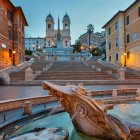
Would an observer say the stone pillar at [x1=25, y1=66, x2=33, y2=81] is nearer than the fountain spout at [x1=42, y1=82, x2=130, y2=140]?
No

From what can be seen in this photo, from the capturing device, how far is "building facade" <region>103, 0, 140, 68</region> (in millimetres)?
40094

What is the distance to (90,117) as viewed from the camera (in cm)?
581

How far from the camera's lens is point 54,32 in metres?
Answer: 119

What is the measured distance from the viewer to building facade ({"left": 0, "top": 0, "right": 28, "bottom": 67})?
36531 millimetres

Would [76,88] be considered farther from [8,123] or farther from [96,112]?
[8,123]

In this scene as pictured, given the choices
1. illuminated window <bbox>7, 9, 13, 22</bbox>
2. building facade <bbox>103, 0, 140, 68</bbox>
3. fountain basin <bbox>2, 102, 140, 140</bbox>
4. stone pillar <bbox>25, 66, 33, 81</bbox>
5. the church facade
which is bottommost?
fountain basin <bbox>2, 102, 140, 140</bbox>

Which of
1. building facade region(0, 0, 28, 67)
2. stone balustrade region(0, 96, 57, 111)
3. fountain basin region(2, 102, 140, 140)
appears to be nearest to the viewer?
fountain basin region(2, 102, 140, 140)

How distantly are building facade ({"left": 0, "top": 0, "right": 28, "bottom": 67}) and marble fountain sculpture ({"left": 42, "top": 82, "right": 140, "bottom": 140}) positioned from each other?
30.6 m

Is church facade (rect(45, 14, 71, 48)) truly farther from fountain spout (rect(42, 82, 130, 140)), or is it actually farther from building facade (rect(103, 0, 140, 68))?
fountain spout (rect(42, 82, 130, 140))

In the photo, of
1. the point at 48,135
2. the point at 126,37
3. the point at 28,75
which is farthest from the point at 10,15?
the point at 48,135

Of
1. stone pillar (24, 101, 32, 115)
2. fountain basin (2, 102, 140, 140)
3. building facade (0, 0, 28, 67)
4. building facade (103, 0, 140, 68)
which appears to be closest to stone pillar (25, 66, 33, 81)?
building facade (0, 0, 28, 67)

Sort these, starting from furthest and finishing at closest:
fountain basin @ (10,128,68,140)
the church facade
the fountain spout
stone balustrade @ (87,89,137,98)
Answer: the church facade → stone balustrade @ (87,89,137,98) → the fountain spout → fountain basin @ (10,128,68,140)

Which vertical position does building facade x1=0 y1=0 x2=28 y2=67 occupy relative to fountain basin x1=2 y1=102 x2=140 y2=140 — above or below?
above

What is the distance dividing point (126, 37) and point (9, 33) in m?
21.8
